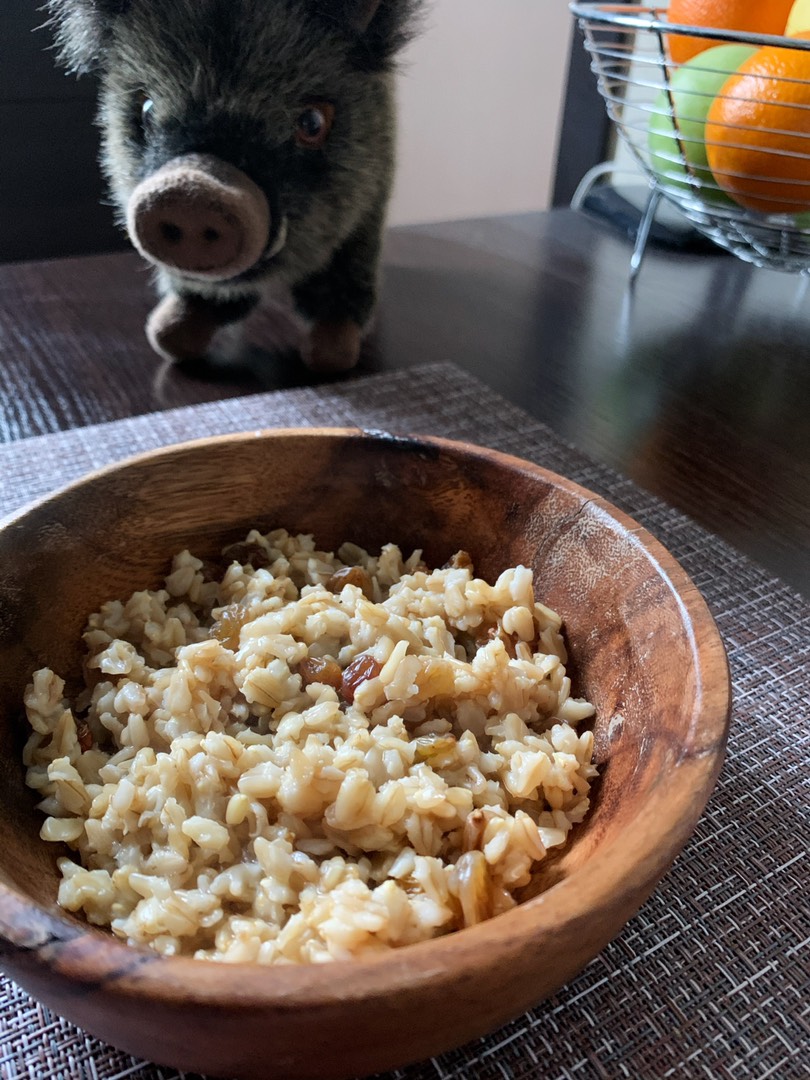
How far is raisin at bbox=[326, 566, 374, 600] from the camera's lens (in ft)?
2.43

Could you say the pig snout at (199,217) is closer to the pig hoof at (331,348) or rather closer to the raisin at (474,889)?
the pig hoof at (331,348)

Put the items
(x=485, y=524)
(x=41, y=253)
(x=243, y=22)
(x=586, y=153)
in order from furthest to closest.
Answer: (x=586, y=153) < (x=41, y=253) < (x=243, y=22) < (x=485, y=524)

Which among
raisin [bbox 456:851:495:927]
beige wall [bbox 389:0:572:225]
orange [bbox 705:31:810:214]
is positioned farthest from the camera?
beige wall [bbox 389:0:572:225]

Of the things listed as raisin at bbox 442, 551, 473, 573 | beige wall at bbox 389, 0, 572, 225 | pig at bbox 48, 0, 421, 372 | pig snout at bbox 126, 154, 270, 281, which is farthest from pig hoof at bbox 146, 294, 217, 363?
beige wall at bbox 389, 0, 572, 225

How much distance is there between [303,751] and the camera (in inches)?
21.7

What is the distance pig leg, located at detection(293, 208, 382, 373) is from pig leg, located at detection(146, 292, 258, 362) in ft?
0.43

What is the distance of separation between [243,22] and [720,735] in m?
0.90

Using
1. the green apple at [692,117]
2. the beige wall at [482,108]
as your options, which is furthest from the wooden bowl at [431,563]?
the beige wall at [482,108]

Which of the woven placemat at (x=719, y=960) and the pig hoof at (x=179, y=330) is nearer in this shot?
the woven placemat at (x=719, y=960)

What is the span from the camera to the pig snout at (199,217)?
955mm

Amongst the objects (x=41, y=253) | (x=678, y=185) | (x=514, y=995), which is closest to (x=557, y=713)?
(x=514, y=995)

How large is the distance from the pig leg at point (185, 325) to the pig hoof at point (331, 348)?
0.15 meters

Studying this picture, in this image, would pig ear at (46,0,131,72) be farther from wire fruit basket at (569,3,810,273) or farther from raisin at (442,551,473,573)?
raisin at (442,551,473,573)

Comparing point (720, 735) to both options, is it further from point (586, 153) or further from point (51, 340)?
point (586, 153)
